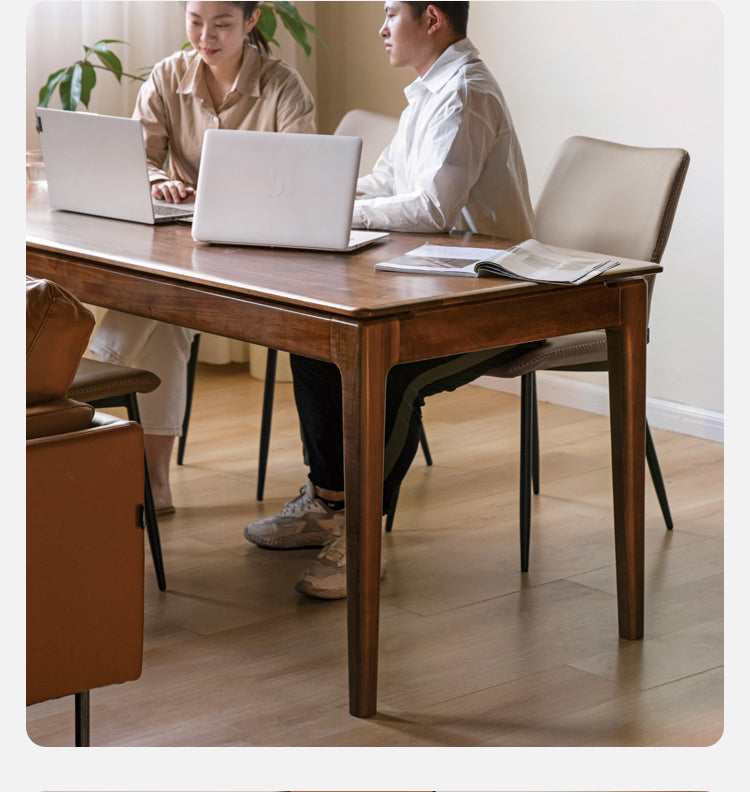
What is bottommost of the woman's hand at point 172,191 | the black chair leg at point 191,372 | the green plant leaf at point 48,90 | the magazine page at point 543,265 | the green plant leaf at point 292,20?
the black chair leg at point 191,372

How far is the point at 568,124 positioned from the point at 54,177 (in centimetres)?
171

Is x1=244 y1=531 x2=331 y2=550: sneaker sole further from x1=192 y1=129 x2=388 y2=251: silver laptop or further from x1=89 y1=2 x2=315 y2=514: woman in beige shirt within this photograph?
x1=192 y1=129 x2=388 y2=251: silver laptop

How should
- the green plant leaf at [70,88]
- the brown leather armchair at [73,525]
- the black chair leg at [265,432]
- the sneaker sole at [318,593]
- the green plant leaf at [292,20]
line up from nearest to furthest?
the brown leather armchair at [73,525]
the sneaker sole at [318,593]
the black chair leg at [265,432]
the green plant leaf at [70,88]
the green plant leaf at [292,20]

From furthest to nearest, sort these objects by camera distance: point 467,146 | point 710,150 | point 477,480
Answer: point 710,150 → point 477,480 → point 467,146

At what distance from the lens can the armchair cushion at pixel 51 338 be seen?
1474 millimetres

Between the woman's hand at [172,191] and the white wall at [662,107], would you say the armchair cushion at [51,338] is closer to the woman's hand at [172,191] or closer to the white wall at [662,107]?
the woman's hand at [172,191]

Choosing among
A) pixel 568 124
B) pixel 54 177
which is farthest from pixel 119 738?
pixel 568 124

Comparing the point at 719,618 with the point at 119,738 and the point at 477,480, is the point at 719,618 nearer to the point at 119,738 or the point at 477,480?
the point at 477,480

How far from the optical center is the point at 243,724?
5.75 feet

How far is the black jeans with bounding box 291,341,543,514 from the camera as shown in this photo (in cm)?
209

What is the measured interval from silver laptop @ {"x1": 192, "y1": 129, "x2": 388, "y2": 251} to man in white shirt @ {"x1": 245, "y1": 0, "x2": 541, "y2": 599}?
0.98 feet

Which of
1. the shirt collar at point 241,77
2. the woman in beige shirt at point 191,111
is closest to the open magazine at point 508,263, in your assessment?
the woman in beige shirt at point 191,111

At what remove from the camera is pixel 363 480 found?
1.69 metres

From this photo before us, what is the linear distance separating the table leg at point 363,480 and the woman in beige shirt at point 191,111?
106cm
